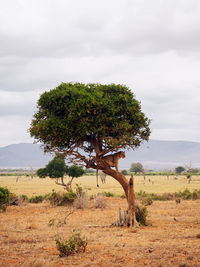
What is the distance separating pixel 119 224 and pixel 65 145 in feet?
14.3

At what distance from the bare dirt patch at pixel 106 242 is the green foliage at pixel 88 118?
3.71 m

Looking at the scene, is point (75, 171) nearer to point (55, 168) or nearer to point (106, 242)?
point (55, 168)

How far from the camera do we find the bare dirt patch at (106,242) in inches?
365

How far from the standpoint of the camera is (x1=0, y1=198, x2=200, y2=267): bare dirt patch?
9.27 metres

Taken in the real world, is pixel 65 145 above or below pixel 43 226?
above

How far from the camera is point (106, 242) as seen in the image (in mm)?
12188

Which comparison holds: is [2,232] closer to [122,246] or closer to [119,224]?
[119,224]

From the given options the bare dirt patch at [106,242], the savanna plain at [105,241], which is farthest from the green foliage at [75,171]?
the bare dirt patch at [106,242]

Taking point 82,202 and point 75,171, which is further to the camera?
point 75,171

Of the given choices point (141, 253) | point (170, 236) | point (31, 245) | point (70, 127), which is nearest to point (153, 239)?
point (170, 236)

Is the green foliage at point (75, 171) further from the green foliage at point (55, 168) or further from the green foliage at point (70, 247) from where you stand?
the green foliage at point (70, 247)

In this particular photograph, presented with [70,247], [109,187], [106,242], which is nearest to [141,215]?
[106,242]

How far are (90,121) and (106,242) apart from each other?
479 centimetres

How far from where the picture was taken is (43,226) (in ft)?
56.4
